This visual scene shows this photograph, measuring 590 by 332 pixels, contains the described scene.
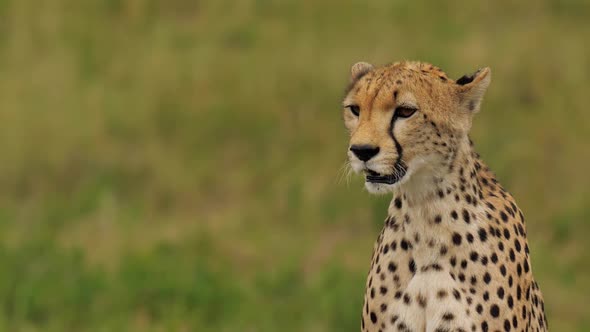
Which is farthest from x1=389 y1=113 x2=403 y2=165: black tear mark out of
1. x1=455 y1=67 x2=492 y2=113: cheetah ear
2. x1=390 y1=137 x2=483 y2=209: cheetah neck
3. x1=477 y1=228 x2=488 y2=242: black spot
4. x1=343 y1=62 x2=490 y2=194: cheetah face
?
x1=477 y1=228 x2=488 y2=242: black spot

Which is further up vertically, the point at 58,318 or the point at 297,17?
the point at 297,17

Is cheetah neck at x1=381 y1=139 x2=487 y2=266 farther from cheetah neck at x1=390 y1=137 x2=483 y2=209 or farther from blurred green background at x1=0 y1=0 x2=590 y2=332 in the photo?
blurred green background at x1=0 y1=0 x2=590 y2=332

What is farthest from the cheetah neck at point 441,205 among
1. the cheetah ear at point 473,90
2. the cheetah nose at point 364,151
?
the cheetah nose at point 364,151

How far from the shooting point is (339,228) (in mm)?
8633

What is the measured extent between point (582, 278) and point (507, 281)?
13.8 feet

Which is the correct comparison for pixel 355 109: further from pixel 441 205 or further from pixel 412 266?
pixel 412 266

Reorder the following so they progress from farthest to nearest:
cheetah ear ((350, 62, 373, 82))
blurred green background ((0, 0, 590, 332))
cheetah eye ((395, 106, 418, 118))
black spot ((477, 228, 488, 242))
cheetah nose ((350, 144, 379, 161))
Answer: blurred green background ((0, 0, 590, 332)) → cheetah ear ((350, 62, 373, 82)) → black spot ((477, 228, 488, 242)) → cheetah eye ((395, 106, 418, 118)) → cheetah nose ((350, 144, 379, 161))

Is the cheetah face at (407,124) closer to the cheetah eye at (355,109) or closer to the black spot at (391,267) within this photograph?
the cheetah eye at (355,109)

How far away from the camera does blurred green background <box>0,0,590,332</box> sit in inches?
297

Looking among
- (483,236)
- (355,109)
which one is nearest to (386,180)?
(355,109)

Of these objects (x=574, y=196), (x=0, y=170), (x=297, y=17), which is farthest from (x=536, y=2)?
(x=0, y=170)

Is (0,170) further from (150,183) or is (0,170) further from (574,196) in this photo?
(574,196)

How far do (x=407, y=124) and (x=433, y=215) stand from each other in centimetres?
31

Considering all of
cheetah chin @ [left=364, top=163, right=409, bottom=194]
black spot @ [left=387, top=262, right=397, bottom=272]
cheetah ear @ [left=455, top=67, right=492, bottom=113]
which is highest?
cheetah ear @ [left=455, top=67, right=492, bottom=113]
